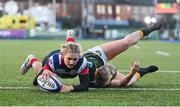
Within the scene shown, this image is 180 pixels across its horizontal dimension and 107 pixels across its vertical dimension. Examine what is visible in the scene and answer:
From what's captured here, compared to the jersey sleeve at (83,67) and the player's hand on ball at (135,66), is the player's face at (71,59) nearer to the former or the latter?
the jersey sleeve at (83,67)

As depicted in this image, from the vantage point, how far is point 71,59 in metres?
6.17

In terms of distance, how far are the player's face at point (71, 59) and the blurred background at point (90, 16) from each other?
40080 mm

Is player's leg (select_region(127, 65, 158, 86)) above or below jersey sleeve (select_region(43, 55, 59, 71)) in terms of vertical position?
below

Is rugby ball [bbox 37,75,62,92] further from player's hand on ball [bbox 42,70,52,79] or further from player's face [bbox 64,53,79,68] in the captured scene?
player's face [bbox 64,53,79,68]

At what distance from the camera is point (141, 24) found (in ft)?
230

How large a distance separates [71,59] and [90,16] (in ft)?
223

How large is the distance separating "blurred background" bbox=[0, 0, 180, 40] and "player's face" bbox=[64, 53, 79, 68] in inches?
1578

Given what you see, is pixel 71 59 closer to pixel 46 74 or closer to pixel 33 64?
pixel 46 74

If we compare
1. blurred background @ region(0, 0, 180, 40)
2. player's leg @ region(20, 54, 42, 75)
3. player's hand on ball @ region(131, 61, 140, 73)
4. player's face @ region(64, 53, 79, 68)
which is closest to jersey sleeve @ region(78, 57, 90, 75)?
player's face @ region(64, 53, 79, 68)

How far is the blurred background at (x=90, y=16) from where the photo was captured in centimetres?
5169

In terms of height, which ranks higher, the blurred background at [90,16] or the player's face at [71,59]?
the player's face at [71,59]

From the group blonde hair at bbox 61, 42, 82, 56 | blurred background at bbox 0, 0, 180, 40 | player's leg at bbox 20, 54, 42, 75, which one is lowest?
blurred background at bbox 0, 0, 180, 40

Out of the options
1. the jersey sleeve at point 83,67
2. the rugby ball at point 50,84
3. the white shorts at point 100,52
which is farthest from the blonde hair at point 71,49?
the white shorts at point 100,52

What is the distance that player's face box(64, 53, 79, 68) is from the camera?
6.14 meters
